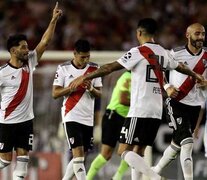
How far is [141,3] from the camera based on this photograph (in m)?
21.7

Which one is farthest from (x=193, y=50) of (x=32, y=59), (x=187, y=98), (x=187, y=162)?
(x=32, y=59)

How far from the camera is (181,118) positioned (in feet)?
43.1

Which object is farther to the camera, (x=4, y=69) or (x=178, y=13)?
(x=178, y=13)

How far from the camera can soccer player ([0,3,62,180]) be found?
12.8m

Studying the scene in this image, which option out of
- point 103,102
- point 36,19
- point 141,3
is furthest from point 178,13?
point 103,102

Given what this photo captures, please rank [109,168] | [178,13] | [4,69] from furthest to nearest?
1. [178,13]
2. [109,168]
3. [4,69]

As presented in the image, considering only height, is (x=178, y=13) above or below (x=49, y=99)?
above

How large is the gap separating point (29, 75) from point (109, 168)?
4612 millimetres

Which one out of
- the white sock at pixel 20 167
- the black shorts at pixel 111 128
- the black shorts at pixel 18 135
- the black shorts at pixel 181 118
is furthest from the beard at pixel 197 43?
the white sock at pixel 20 167

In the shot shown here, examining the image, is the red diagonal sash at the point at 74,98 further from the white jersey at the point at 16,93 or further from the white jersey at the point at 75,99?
the white jersey at the point at 16,93

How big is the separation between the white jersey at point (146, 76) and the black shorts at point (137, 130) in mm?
68

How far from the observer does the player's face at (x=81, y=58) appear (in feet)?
43.1

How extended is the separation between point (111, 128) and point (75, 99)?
2.06m

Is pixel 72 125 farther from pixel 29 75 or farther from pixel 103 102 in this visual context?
pixel 103 102
